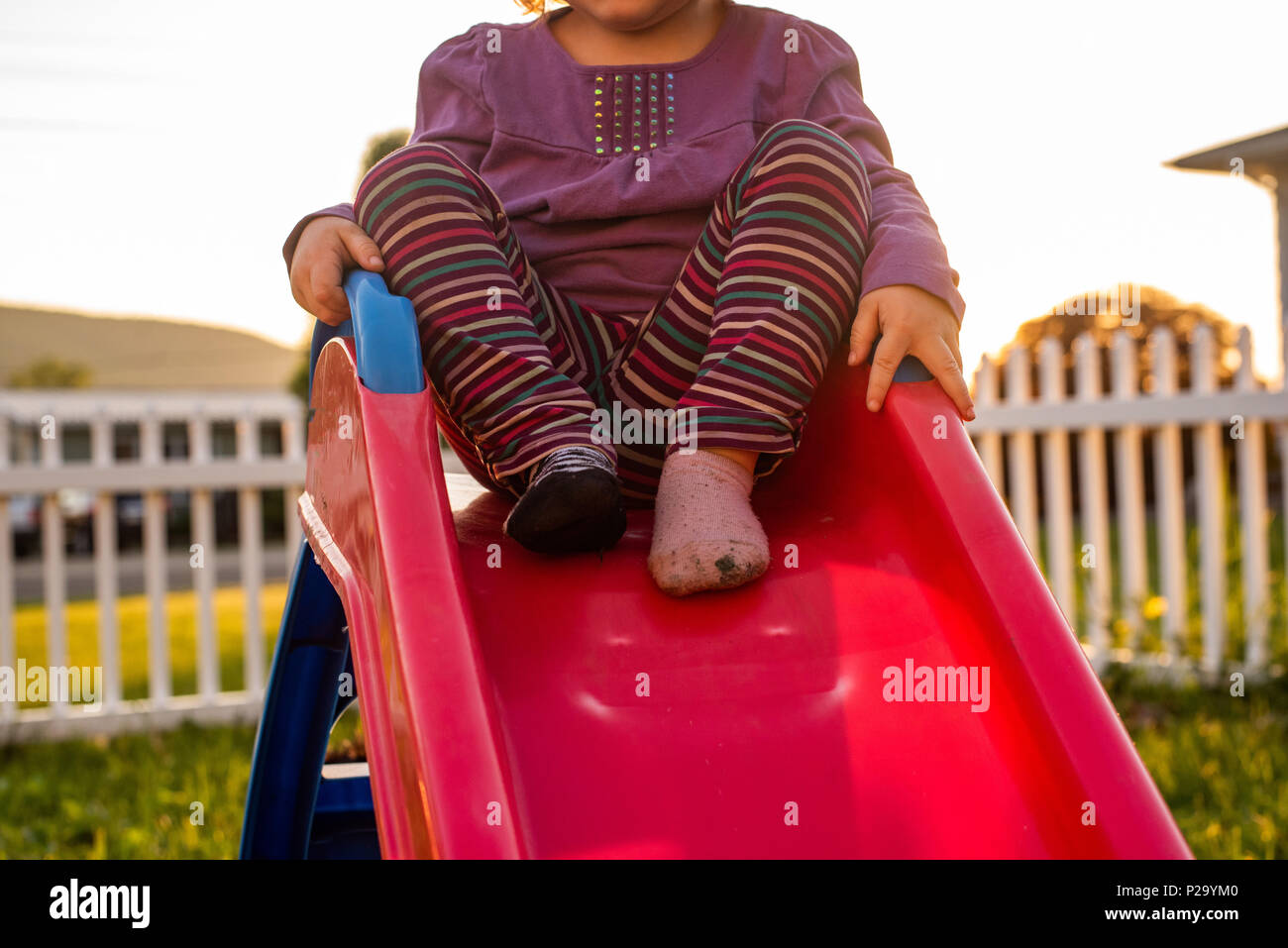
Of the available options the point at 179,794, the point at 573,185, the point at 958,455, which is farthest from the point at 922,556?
the point at 179,794

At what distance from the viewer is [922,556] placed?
1.02 m

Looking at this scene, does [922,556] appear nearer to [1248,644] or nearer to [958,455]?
[958,455]

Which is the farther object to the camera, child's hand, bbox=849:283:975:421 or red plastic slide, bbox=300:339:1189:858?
child's hand, bbox=849:283:975:421

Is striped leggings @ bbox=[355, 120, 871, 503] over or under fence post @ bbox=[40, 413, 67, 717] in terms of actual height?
over

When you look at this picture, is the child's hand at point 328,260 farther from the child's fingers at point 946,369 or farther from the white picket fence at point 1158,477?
the white picket fence at point 1158,477

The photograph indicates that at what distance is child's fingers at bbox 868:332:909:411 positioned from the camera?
1064 millimetres

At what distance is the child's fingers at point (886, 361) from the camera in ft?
3.49

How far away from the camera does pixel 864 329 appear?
3.59 feet

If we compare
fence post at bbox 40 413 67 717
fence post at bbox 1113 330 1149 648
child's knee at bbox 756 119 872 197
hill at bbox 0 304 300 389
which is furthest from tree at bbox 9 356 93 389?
child's knee at bbox 756 119 872 197

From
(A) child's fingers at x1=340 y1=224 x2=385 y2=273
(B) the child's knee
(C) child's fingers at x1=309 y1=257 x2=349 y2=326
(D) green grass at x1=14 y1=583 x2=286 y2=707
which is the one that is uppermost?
(B) the child's knee

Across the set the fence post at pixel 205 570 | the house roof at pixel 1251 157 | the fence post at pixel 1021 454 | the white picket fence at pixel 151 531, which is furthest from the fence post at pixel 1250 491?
the fence post at pixel 205 570

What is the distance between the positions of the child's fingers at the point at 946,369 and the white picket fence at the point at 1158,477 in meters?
2.14

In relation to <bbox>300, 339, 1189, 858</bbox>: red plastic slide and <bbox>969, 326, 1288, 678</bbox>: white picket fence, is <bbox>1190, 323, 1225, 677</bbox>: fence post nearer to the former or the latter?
<bbox>969, 326, 1288, 678</bbox>: white picket fence

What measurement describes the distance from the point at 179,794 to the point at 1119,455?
2.89m
